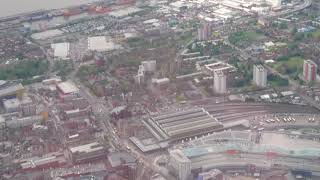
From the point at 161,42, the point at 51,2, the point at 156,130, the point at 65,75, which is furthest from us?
the point at 51,2

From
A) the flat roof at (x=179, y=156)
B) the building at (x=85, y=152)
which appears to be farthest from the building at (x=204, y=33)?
the flat roof at (x=179, y=156)

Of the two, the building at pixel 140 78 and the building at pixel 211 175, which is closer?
the building at pixel 211 175

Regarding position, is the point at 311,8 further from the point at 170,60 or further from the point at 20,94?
the point at 20,94

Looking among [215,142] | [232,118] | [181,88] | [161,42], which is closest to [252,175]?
[215,142]

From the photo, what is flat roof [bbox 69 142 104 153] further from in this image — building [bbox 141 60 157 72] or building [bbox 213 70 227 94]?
building [bbox 141 60 157 72]

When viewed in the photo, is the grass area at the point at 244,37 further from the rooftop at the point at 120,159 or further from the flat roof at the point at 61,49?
the rooftop at the point at 120,159

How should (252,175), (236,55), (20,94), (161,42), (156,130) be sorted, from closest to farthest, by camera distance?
1. (252,175)
2. (156,130)
3. (20,94)
4. (236,55)
5. (161,42)
